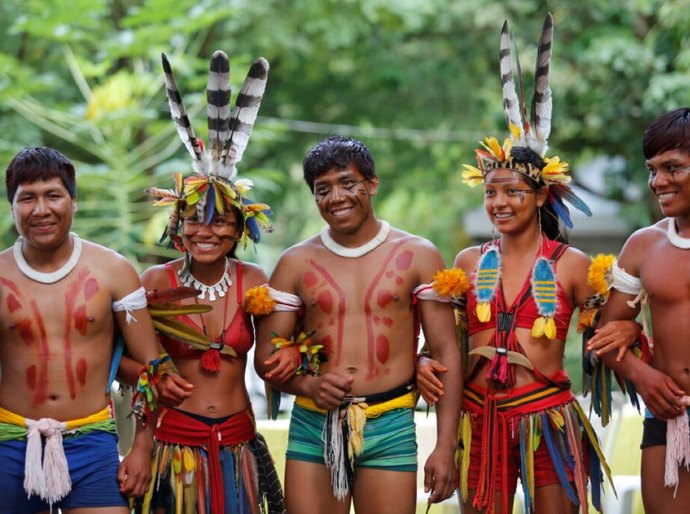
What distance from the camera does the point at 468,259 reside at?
183 inches

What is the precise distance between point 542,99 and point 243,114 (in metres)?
1.34

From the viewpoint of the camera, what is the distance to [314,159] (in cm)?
449

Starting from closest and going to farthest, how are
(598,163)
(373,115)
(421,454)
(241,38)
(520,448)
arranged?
1. (520,448)
2. (421,454)
3. (241,38)
4. (373,115)
5. (598,163)

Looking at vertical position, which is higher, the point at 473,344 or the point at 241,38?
the point at 241,38

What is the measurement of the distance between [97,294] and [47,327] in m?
0.23

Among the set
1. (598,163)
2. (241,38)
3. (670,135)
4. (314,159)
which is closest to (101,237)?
(241,38)

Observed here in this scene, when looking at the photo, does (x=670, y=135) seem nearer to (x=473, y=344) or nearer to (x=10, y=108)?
(x=473, y=344)

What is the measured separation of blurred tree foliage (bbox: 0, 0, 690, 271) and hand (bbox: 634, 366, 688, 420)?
23.0 ft

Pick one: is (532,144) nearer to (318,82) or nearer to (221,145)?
(221,145)

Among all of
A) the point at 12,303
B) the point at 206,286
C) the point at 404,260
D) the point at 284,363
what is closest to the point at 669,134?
the point at 404,260

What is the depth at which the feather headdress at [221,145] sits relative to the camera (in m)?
4.59

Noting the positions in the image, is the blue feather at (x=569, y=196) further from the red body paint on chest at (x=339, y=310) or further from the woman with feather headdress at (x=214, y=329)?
A: the woman with feather headdress at (x=214, y=329)

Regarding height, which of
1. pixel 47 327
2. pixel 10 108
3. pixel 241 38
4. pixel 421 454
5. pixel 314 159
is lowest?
pixel 421 454

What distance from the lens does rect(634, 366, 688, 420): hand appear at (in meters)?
4.09
